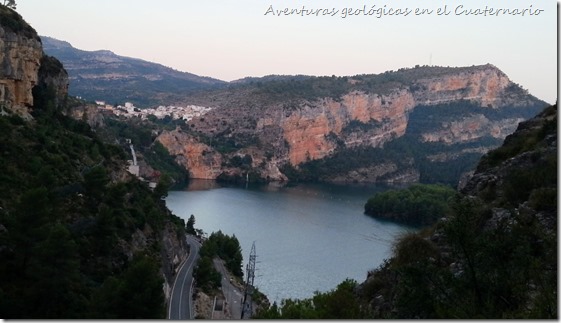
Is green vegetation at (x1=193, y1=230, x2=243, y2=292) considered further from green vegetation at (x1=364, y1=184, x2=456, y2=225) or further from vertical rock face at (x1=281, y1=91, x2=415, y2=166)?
vertical rock face at (x1=281, y1=91, x2=415, y2=166)

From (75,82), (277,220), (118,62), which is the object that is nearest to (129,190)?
(277,220)

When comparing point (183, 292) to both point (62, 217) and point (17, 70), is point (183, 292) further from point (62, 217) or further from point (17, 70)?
point (17, 70)

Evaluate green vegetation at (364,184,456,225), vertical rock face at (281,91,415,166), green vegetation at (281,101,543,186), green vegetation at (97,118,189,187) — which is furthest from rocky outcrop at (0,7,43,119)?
vertical rock face at (281,91,415,166)

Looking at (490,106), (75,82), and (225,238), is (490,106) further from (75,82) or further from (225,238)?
(225,238)

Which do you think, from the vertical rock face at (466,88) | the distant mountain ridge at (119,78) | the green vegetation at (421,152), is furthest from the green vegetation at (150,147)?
the vertical rock face at (466,88)

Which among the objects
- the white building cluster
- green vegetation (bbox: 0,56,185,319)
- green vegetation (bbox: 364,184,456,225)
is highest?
the white building cluster

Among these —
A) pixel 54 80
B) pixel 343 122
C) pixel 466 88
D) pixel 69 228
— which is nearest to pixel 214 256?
pixel 54 80

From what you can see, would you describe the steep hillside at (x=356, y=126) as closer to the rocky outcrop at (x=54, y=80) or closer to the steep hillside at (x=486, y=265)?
the rocky outcrop at (x=54, y=80)
